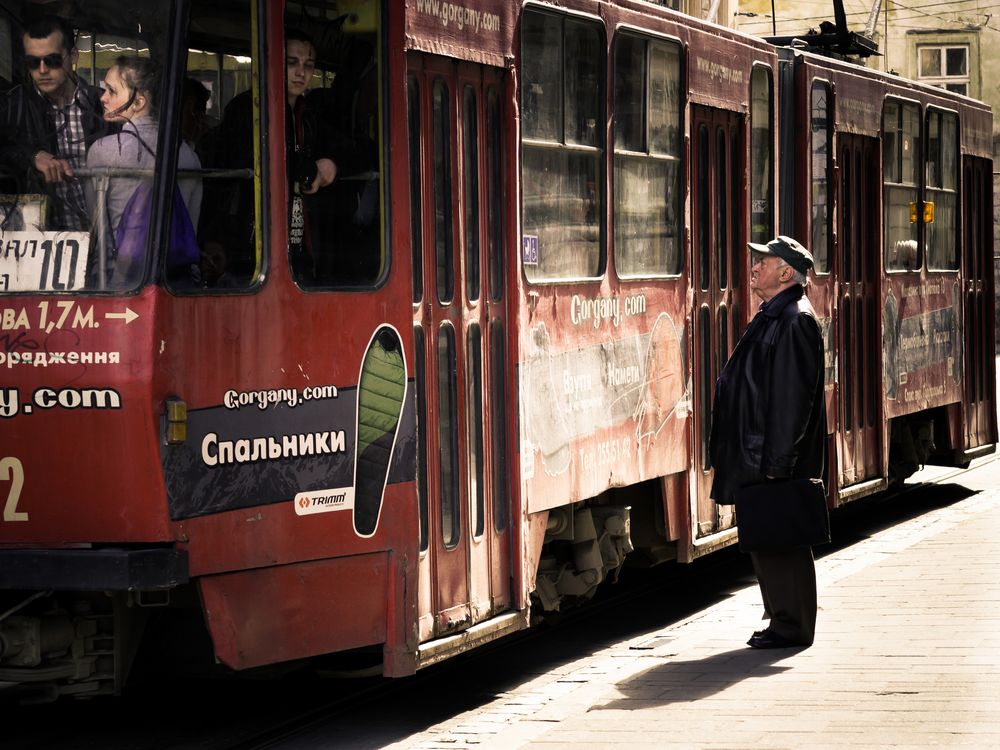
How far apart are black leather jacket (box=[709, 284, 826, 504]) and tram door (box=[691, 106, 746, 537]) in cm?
179

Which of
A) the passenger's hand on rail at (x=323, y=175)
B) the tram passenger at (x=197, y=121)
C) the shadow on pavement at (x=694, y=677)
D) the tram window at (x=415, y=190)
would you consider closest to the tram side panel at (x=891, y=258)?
the shadow on pavement at (x=694, y=677)

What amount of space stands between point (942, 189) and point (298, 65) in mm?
9611

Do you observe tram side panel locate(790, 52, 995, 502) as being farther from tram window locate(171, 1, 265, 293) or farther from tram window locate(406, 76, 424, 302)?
tram window locate(171, 1, 265, 293)

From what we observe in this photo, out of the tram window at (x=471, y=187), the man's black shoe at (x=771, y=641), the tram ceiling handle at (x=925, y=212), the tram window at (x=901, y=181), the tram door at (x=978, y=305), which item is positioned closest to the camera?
the tram window at (x=471, y=187)

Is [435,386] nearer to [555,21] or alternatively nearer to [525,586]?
[525,586]

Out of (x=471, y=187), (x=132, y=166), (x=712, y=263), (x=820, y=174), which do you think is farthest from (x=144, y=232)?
(x=820, y=174)

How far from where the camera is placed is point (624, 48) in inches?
367

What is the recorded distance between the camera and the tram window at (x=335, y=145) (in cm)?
684

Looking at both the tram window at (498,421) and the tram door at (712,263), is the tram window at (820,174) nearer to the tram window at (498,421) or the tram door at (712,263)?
the tram door at (712,263)

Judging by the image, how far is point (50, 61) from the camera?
650cm

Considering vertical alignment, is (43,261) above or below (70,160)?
below

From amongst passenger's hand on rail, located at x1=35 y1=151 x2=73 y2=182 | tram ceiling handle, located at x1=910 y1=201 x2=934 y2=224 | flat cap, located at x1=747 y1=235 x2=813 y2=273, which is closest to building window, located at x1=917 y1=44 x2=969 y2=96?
tram ceiling handle, located at x1=910 y1=201 x2=934 y2=224

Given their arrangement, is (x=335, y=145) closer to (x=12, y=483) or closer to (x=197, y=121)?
(x=197, y=121)

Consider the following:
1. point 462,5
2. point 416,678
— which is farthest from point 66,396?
point 416,678
